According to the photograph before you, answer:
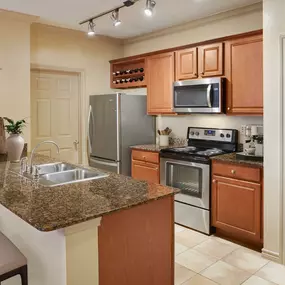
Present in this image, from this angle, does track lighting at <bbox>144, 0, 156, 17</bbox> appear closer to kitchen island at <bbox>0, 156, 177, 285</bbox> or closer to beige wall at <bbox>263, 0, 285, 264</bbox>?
beige wall at <bbox>263, 0, 285, 264</bbox>

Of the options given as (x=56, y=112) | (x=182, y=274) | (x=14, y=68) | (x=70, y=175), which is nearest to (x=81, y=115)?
(x=56, y=112)

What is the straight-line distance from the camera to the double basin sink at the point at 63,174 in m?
2.48

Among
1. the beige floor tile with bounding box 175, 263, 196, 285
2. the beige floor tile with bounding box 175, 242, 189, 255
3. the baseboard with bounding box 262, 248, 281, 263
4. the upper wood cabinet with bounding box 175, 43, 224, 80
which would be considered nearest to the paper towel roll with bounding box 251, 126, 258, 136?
the upper wood cabinet with bounding box 175, 43, 224, 80

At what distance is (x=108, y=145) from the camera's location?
4496 millimetres

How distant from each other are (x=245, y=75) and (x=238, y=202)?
1.33 meters

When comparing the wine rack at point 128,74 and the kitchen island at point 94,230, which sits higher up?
the wine rack at point 128,74

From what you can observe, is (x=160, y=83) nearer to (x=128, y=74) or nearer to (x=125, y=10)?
(x=128, y=74)

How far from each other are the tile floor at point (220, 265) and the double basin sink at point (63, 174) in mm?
1122

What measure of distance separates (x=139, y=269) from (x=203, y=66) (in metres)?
2.64

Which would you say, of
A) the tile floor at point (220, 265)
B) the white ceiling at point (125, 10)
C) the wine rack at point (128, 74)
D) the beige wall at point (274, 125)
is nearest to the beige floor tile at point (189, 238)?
the tile floor at point (220, 265)

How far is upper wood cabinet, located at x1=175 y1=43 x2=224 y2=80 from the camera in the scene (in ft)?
11.8

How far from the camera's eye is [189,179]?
3.65 metres

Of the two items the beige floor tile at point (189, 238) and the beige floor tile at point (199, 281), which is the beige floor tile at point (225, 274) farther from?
the beige floor tile at point (189, 238)

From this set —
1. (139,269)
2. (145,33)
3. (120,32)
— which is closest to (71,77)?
(120,32)
